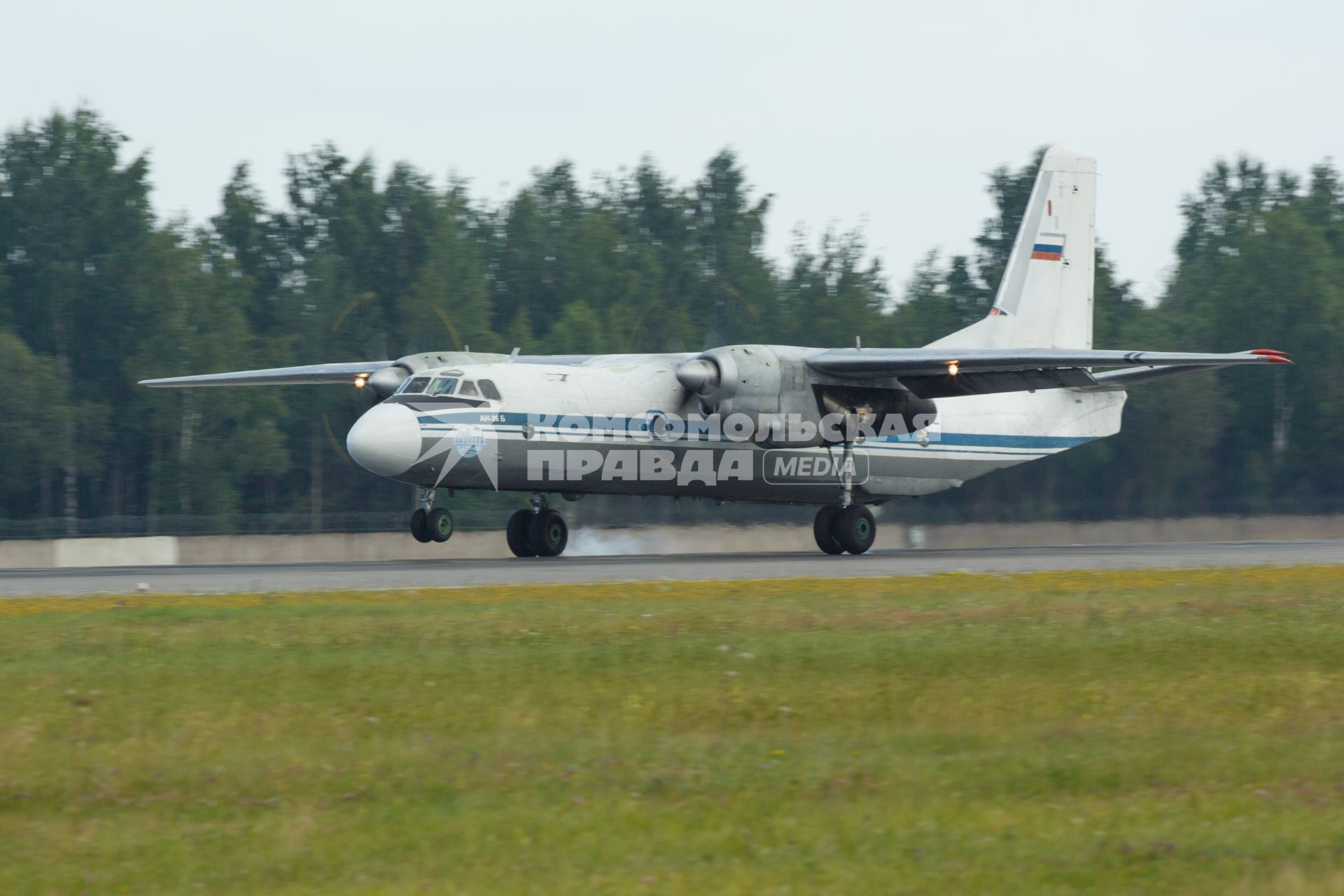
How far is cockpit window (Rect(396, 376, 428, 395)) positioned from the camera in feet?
84.6

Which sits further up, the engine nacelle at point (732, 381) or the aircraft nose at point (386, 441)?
the engine nacelle at point (732, 381)

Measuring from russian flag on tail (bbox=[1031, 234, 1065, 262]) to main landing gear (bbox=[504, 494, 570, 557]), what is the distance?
43.6ft

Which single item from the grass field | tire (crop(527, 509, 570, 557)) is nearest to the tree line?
tire (crop(527, 509, 570, 557))

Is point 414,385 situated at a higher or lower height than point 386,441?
higher

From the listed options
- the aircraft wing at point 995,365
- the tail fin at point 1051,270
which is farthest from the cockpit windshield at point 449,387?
the tail fin at point 1051,270

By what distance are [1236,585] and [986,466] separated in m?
12.1

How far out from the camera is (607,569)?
2423cm

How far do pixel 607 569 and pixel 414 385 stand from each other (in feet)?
16.3

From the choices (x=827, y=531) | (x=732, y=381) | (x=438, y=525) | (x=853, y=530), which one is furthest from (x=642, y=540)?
(x=438, y=525)

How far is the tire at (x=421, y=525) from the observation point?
25.1 meters

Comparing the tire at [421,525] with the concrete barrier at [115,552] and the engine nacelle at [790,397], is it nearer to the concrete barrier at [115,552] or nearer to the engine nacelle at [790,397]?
the engine nacelle at [790,397]

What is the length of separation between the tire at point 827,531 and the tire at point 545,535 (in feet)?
18.0

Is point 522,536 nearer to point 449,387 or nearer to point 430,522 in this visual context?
point 430,522

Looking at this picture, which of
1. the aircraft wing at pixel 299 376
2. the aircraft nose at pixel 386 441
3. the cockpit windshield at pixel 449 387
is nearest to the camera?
the aircraft nose at pixel 386 441
